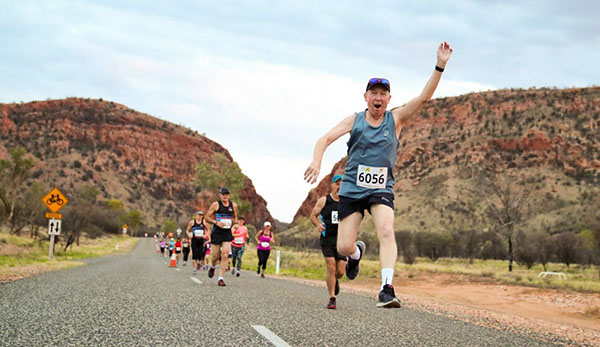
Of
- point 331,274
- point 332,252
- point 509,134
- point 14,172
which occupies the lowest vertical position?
point 331,274

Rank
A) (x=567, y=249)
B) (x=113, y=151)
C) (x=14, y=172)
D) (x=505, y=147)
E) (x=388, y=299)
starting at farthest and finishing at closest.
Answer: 1. (x=113, y=151)
2. (x=505, y=147)
3. (x=14, y=172)
4. (x=567, y=249)
5. (x=388, y=299)

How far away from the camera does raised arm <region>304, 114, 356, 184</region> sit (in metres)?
5.34

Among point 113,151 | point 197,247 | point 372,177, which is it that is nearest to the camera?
point 372,177

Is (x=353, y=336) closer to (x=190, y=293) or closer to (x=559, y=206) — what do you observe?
(x=190, y=293)

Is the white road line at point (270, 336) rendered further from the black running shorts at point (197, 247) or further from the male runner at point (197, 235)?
the black running shorts at point (197, 247)

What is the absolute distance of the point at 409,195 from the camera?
86.7m

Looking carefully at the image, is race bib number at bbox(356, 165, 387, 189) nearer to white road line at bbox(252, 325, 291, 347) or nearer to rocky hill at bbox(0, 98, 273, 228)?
white road line at bbox(252, 325, 291, 347)

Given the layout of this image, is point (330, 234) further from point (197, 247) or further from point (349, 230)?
point (197, 247)

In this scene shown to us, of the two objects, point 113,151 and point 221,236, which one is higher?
point 113,151

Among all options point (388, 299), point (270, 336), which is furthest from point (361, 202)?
point (270, 336)

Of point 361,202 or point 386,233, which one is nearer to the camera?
point 386,233

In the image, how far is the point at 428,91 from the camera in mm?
5305

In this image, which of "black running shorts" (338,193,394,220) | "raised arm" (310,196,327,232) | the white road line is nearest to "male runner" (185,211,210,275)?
"raised arm" (310,196,327,232)

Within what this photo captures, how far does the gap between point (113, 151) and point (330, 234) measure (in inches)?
5343
